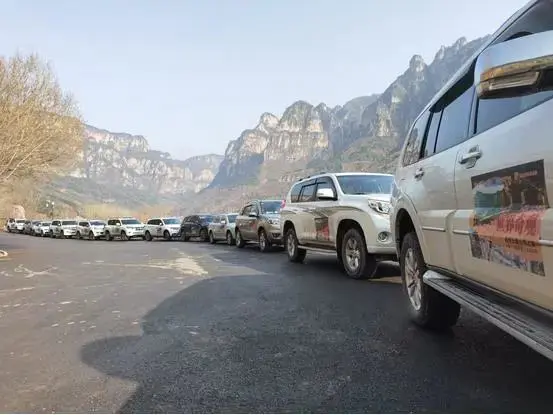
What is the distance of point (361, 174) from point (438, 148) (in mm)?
5216

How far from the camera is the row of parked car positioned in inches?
86.5

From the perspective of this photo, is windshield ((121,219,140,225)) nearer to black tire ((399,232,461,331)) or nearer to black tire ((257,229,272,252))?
black tire ((257,229,272,252))

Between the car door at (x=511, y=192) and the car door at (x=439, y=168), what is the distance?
207 mm

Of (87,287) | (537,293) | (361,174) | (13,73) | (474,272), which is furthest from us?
(13,73)

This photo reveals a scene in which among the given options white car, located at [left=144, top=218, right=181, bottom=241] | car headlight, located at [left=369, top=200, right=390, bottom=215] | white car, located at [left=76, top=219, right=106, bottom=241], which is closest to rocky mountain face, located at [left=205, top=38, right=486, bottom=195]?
white car, located at [left=76, top=219, right=106, bottom=241]

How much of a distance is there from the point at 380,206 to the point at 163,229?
25285 mm

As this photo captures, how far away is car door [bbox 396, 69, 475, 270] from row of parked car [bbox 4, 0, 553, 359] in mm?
12

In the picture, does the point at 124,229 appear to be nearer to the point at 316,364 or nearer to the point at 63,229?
the point at 63,229

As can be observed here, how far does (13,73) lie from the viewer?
60.2 ft

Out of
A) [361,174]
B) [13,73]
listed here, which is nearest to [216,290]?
[361,174]

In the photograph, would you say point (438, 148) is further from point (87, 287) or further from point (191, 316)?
point (87, 287)

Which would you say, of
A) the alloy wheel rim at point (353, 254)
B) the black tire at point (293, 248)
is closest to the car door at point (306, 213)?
the black tire at point (293, 248)

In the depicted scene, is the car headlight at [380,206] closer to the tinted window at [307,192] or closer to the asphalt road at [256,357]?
the asphalt road at [256,357]

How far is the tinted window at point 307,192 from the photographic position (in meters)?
10.1
